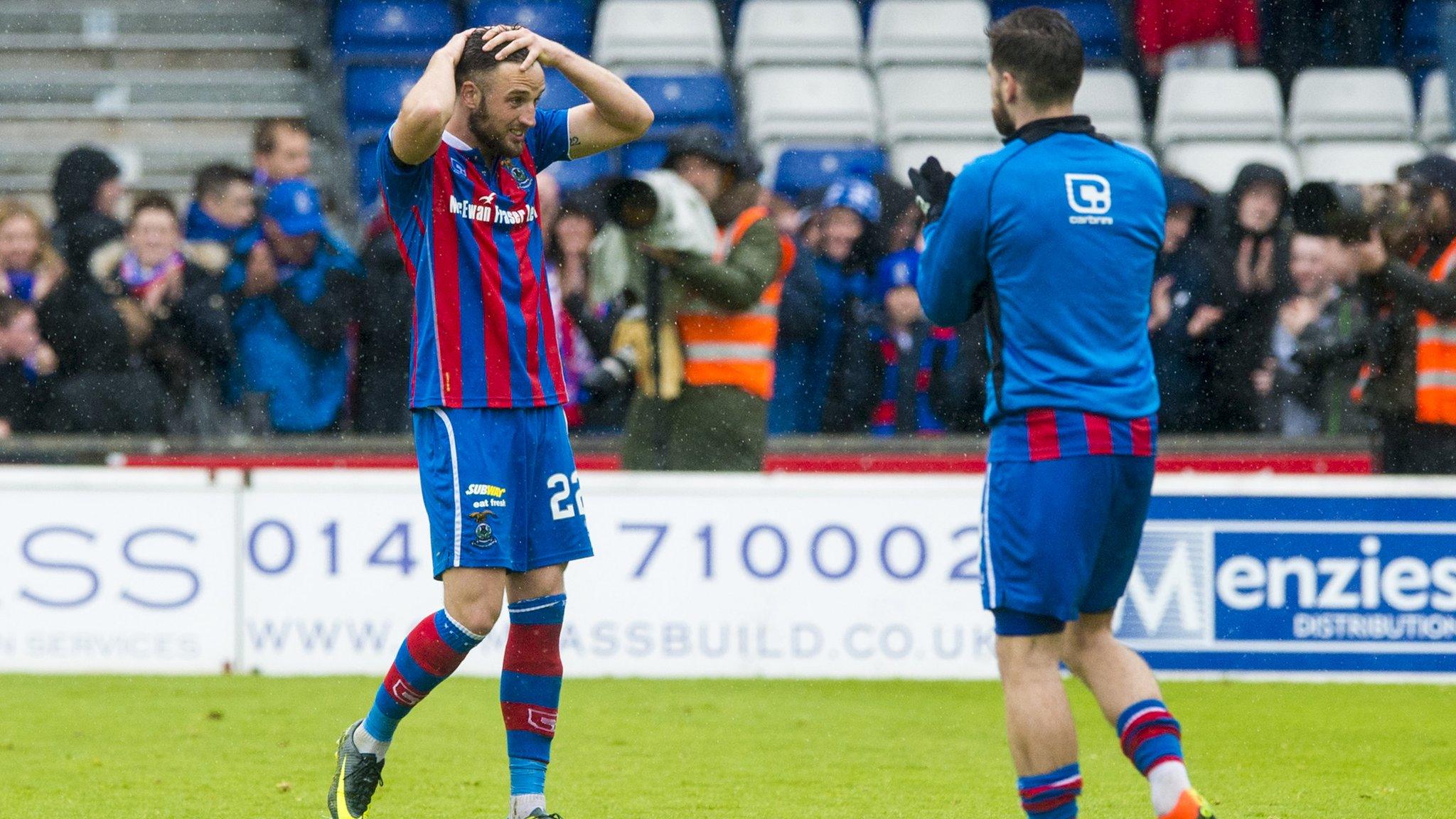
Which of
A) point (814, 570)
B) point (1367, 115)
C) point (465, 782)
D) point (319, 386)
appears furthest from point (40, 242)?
point (1367, 115)

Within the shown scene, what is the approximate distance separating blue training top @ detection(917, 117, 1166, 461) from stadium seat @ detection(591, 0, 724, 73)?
9.41 metres

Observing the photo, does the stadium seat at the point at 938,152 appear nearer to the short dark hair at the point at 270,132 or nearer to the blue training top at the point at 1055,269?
the short dark hair at the point at 270,132

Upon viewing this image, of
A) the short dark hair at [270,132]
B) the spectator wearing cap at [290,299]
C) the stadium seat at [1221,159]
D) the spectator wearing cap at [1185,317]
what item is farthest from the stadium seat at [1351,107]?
the spectator wearing cap at [290,299]

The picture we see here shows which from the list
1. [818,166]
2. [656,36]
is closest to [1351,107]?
[818,166]

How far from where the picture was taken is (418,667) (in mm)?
5000

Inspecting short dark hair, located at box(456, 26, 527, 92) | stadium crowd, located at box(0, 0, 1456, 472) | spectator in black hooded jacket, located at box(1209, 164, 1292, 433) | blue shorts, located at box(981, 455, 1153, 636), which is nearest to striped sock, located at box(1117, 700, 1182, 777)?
blue shorts, located at box(981, 455, 1153, 636)

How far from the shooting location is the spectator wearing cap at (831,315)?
9.39 meters

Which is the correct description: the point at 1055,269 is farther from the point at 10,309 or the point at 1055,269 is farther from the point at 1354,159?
the point at 1354,159

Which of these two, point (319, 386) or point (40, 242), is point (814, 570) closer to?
point (319, 386)

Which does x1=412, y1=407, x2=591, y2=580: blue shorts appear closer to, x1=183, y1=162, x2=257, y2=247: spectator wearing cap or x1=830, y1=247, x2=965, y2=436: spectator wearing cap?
x1=830, y1=247, x2=965, y2=436: spectator wearing cap

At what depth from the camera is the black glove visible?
14.0 ft

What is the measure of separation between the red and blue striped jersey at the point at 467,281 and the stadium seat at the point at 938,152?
24.5 ft

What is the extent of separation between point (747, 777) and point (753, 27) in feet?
29.9

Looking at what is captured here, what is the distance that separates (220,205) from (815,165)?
4182 millimetres
